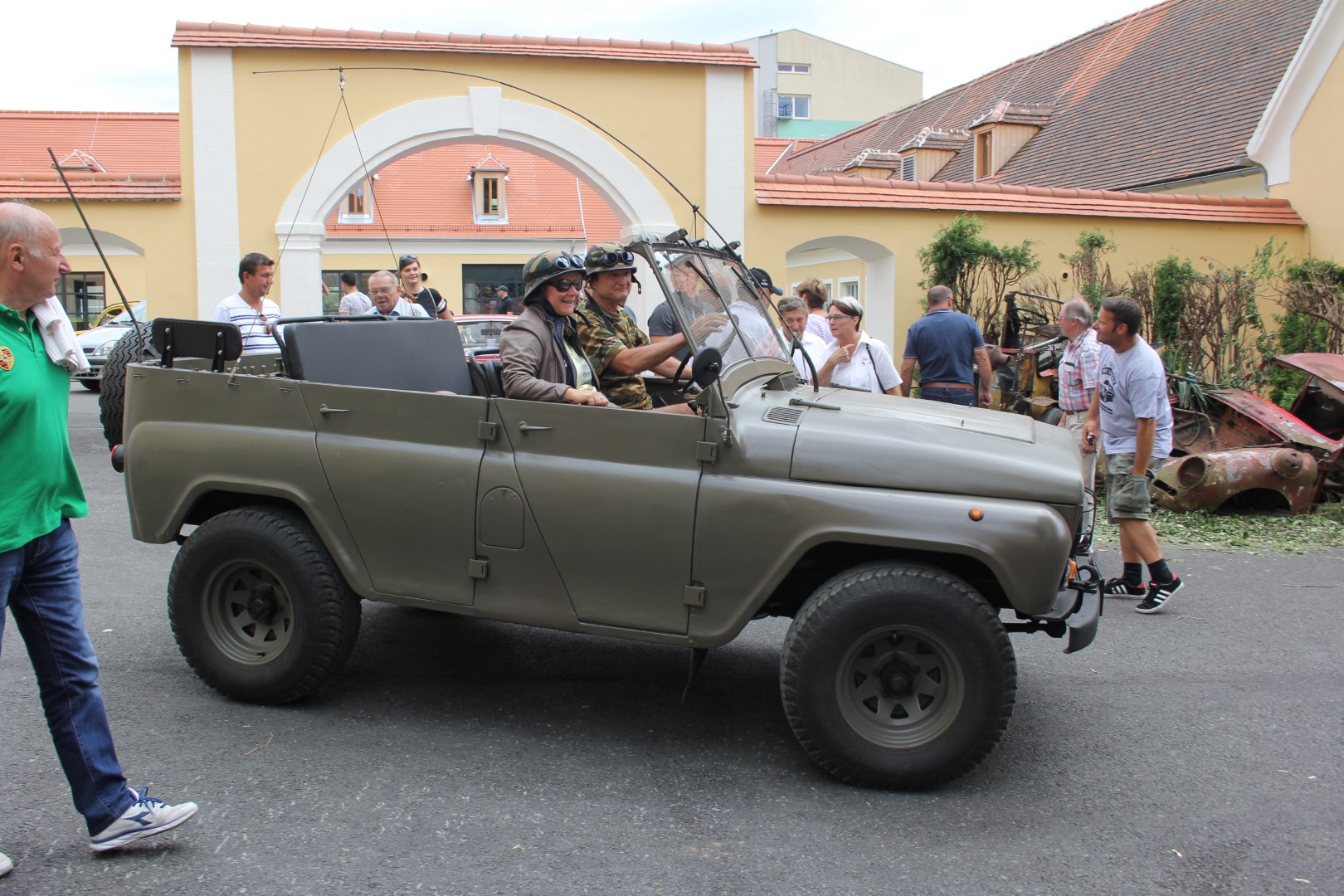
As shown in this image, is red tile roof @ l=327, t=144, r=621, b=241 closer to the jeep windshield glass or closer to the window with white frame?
the window with white frame

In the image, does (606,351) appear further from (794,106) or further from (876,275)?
(794,106)

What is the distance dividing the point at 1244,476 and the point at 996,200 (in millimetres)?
8481

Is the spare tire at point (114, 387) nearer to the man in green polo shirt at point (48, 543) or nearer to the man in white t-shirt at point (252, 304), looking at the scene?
the man in white t-shirt at point (252, 304)

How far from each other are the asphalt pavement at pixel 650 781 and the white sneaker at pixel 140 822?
0.24 ft

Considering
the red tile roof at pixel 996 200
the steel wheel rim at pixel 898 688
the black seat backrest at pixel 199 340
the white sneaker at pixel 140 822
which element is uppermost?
the red tile roof at pixel 996 200

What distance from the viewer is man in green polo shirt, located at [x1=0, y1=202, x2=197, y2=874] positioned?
3.09 meters

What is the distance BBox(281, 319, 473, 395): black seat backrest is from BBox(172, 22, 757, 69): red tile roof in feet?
33.3

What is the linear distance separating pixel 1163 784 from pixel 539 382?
→ 273 cm

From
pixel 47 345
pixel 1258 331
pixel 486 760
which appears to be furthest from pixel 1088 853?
pixel 1258 331

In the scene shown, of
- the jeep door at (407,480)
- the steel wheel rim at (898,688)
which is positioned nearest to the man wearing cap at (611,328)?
the jeep door at (407,480)

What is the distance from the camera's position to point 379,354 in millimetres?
4949

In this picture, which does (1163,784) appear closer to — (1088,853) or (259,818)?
(1088,853)

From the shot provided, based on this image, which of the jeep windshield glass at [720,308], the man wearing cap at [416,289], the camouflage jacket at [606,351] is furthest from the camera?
the man wearing cap at [416,289]

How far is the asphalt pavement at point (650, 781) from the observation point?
3289 mm
